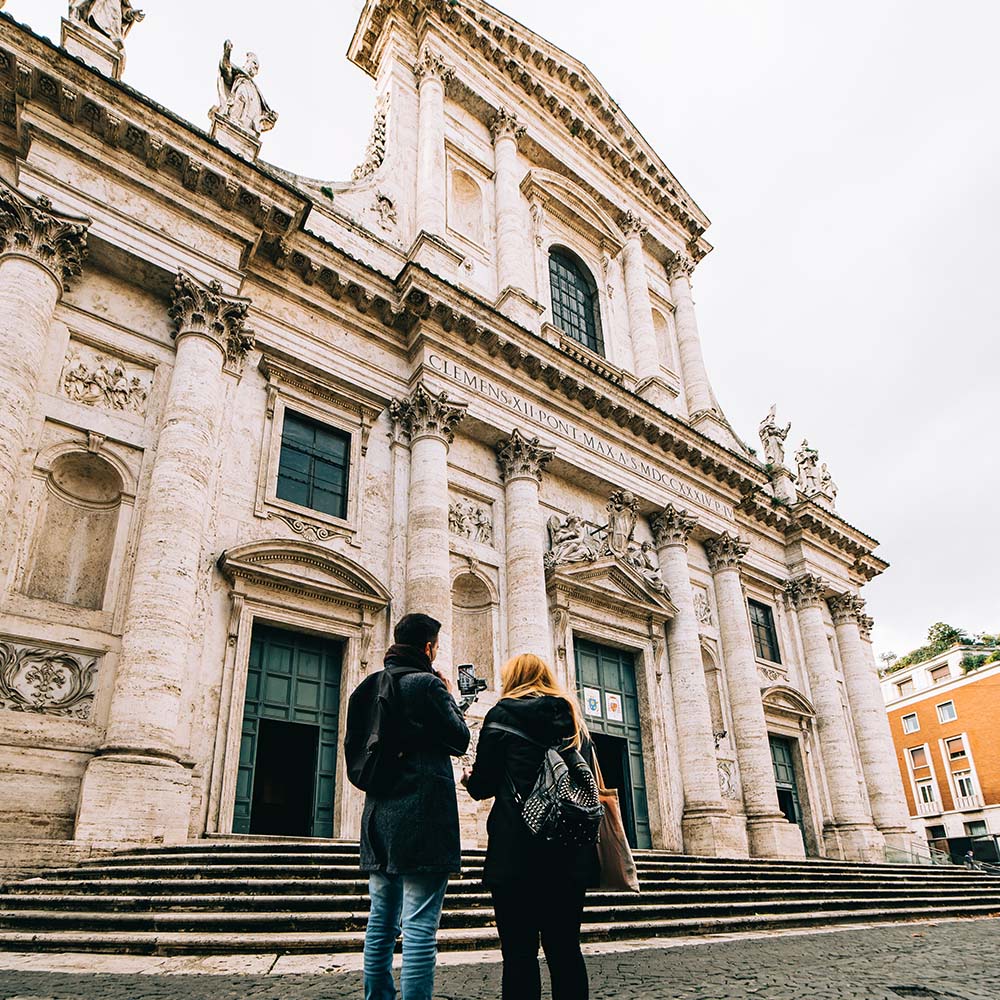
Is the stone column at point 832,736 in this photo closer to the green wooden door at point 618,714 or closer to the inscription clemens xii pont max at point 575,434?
the inscription clemens xii pont max at point 575,434

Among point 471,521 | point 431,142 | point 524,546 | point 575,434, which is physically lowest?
point 524,546

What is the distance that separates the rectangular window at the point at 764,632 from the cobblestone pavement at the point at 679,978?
14.4 metres

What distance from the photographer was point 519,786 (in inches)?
131

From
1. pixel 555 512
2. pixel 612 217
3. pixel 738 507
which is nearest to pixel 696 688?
pixel 555 512

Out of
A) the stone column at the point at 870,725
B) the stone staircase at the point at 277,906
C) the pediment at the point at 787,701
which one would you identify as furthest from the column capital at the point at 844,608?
the stone staircase at the point at 277,906

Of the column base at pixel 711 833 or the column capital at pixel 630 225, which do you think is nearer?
the column base at pixel 711 833

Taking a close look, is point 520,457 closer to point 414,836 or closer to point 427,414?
point 427,414

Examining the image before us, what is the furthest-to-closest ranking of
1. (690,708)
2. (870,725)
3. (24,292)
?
(870,725)
(690,708)
(24,292)

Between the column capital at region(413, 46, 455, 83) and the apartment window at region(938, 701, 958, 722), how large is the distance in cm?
4203

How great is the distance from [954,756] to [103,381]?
46866 mm

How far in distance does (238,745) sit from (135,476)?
12.7ft

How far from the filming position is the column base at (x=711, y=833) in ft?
48.6

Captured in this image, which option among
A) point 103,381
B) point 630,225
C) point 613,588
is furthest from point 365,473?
point 630,225

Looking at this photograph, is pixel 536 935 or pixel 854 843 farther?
pixel 854 843
